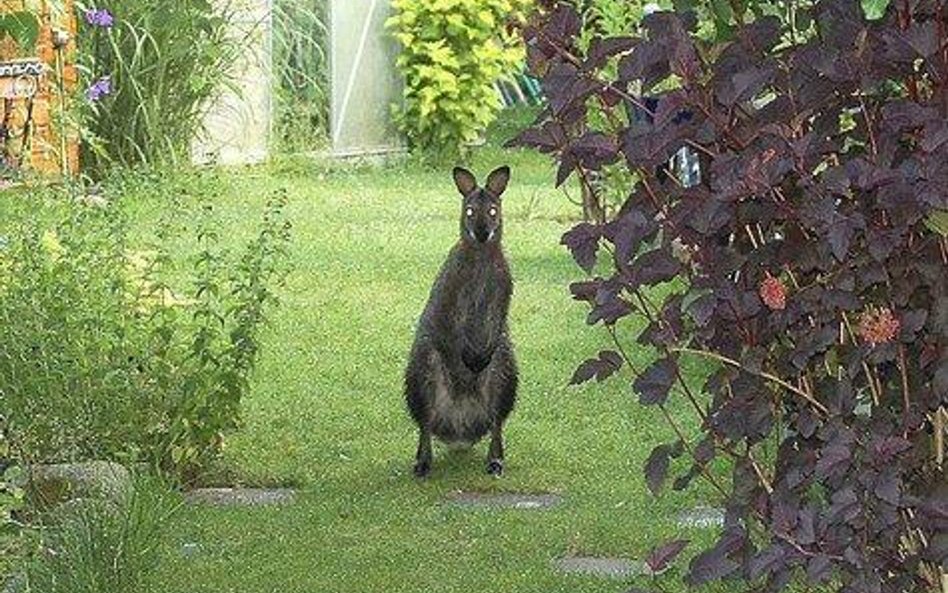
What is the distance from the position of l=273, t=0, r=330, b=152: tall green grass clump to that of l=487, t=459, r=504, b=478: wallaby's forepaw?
33.1 ft

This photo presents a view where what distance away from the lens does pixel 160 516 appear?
21.6ft

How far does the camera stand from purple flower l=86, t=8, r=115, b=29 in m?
15.1

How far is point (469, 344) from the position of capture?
848 centimetres

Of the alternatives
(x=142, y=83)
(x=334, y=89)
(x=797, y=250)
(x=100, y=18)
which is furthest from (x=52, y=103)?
(x=797, y=250)

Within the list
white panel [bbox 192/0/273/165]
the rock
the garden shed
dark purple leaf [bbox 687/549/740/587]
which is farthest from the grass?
the garden shed

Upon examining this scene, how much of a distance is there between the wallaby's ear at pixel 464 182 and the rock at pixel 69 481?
1900mm

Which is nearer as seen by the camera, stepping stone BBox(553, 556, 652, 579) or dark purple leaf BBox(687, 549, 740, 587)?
dark purple leaf BBox(687, 549, 740, 587)

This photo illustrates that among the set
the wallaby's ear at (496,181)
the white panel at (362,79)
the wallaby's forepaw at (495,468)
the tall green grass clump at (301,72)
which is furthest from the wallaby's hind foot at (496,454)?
the white panel at (362,79)

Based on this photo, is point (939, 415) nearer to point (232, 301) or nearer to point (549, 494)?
point (549, 494)

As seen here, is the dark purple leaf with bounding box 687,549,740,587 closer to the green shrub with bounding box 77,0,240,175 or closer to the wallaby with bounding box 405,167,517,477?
the wallaby with bounding box 405,167,517,477

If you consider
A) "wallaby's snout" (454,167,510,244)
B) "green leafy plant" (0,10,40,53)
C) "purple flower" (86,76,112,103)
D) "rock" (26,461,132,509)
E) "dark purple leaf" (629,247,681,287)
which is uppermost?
"green leafy plant" (0,10,40,53)

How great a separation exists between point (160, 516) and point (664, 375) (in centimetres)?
247

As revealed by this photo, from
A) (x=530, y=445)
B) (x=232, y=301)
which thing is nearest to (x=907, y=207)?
(x=530, y=445)

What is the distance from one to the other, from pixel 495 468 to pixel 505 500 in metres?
0.39
